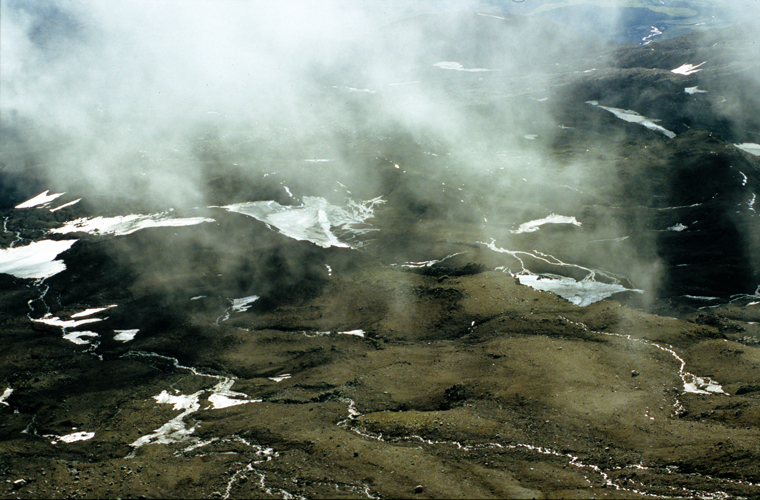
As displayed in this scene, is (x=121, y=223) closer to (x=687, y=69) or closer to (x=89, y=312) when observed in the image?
(x=89, y=312)

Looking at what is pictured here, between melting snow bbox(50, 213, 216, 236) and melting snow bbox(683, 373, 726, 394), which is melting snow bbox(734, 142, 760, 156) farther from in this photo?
melting snow bbox(50, 213, 216, 236)

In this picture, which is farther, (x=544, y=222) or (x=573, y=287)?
(x=544, y=222)

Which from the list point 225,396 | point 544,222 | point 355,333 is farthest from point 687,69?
point 225,396

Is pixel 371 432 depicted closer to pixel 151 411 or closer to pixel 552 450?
pixel 552 450

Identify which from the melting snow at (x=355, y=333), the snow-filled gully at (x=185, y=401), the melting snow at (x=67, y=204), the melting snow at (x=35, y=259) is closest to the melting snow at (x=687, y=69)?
the melting snow at (x=355, y=333)

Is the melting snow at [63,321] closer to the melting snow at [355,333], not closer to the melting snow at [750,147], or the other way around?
the melting snow at [355,333]
